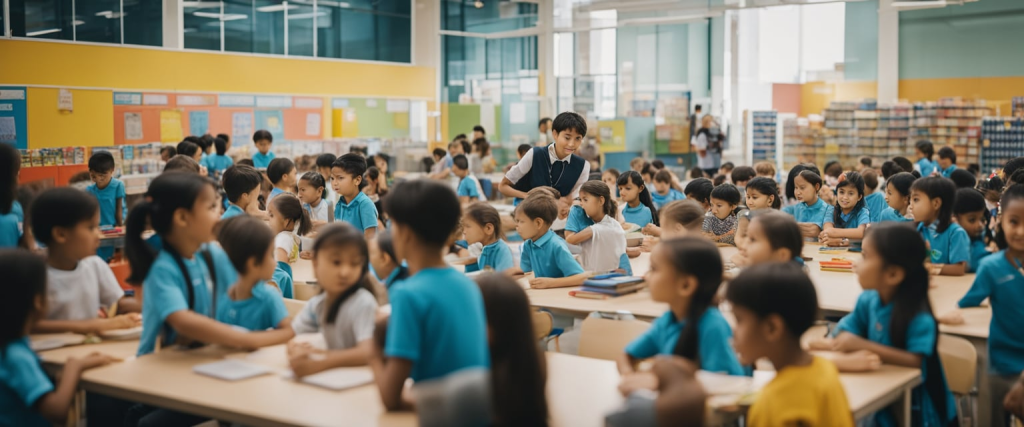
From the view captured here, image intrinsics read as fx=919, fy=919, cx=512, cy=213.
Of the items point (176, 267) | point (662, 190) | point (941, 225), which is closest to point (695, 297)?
point (176, 267)

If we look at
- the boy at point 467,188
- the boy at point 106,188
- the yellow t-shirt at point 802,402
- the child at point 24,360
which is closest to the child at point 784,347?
the yellow t-shirt at point 802,402

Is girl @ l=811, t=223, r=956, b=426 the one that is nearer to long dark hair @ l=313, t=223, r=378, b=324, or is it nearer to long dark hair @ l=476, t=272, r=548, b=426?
long dark hair @ l=476, t=272, r=548, b=426

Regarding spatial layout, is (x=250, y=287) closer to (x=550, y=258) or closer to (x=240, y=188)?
(x=550, y=258)

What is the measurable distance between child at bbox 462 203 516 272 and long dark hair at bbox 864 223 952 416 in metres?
2.15

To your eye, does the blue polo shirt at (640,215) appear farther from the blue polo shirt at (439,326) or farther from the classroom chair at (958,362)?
the blue polo shirt at (439,326)

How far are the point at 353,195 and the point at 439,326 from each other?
3918mm

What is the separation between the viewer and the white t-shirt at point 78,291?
3.42m

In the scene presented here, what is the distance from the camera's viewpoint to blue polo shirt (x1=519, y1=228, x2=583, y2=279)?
15.9 feet

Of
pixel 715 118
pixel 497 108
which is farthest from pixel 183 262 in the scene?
Answer: pixel 497 108

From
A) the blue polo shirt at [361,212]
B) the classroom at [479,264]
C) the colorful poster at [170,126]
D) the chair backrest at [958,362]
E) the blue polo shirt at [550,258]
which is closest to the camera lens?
the classroom at [479,264]

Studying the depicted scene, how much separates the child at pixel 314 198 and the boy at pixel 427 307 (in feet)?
13.0

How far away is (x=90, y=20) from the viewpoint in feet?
39.6

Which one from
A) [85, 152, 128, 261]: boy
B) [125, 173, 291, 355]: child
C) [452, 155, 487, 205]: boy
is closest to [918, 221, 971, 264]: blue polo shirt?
[125, 173, 291, 355]: child

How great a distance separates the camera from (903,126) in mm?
13398
